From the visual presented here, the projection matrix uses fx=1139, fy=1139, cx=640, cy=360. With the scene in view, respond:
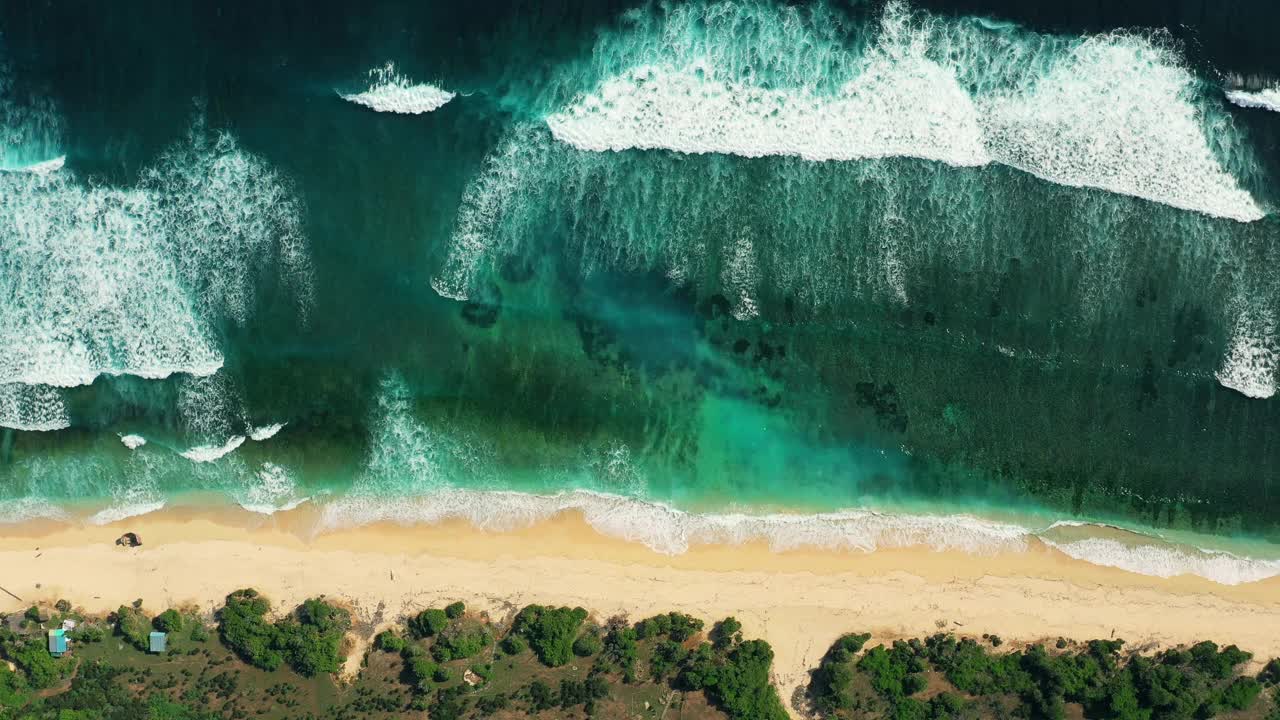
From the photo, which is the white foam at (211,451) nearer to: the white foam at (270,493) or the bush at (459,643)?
the white foam at (270,493)

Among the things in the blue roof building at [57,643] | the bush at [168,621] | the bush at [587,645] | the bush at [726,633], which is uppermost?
the bush at [726,633]

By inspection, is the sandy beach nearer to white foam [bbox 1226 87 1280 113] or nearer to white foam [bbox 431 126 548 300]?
white foam [bbox 431 126 548 300]

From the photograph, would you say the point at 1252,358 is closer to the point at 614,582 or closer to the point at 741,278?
the point at 741,278

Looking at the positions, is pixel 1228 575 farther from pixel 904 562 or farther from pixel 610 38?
pixel 610 38

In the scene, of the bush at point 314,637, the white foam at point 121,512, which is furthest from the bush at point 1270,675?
the white foam at point 121,512

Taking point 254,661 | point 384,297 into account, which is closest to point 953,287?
point 384,297
